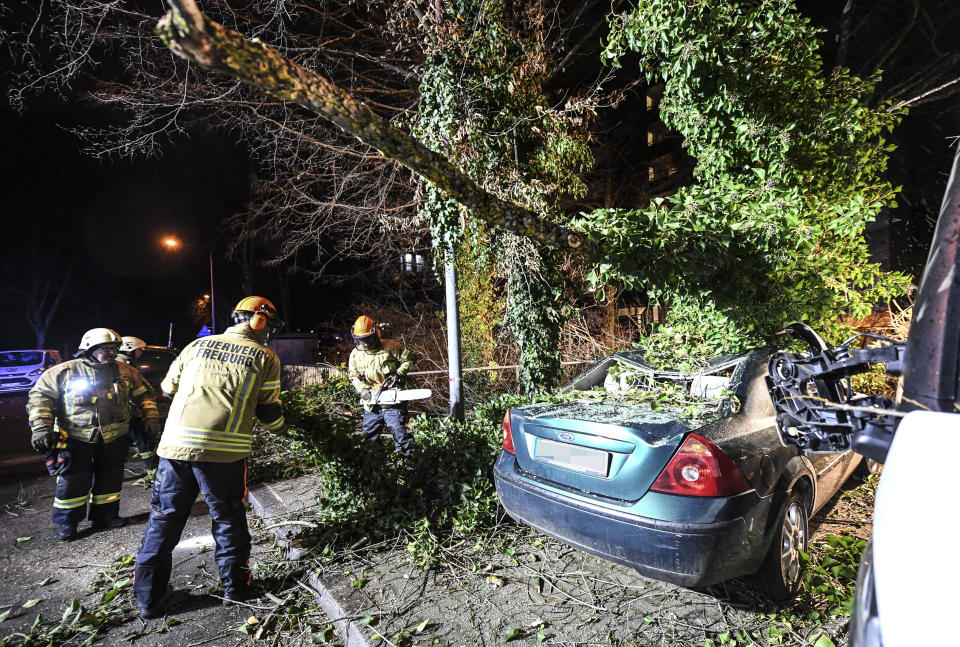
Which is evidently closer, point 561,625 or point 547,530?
point 561,625

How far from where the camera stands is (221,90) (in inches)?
291

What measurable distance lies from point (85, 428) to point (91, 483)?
56 centimetres

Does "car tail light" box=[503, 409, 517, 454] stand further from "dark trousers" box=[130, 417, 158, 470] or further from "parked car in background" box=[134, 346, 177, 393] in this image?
"parked car in background" box=[134, 346, 177, 393]

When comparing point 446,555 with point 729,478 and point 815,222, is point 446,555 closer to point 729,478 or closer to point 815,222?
point 729,478

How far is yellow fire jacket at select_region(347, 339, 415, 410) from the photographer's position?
5328mm

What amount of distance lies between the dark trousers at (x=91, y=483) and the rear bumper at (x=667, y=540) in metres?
4.08

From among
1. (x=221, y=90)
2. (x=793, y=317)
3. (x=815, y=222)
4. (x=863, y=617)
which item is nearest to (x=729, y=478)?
(x=863, y=617)

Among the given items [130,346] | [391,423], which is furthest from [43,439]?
[391,423]

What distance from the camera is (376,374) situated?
17.6 feet

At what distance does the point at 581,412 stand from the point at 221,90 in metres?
7.97

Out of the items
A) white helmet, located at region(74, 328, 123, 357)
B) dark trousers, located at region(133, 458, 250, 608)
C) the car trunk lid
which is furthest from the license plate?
white helmet, located at region(74, 328, 123, 357)

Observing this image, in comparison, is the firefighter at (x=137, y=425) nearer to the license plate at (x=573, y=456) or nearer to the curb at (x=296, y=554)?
the curb at (x=296, y=554)

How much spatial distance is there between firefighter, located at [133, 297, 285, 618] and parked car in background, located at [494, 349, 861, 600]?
5.62ft

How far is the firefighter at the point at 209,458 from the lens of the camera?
272 cm
